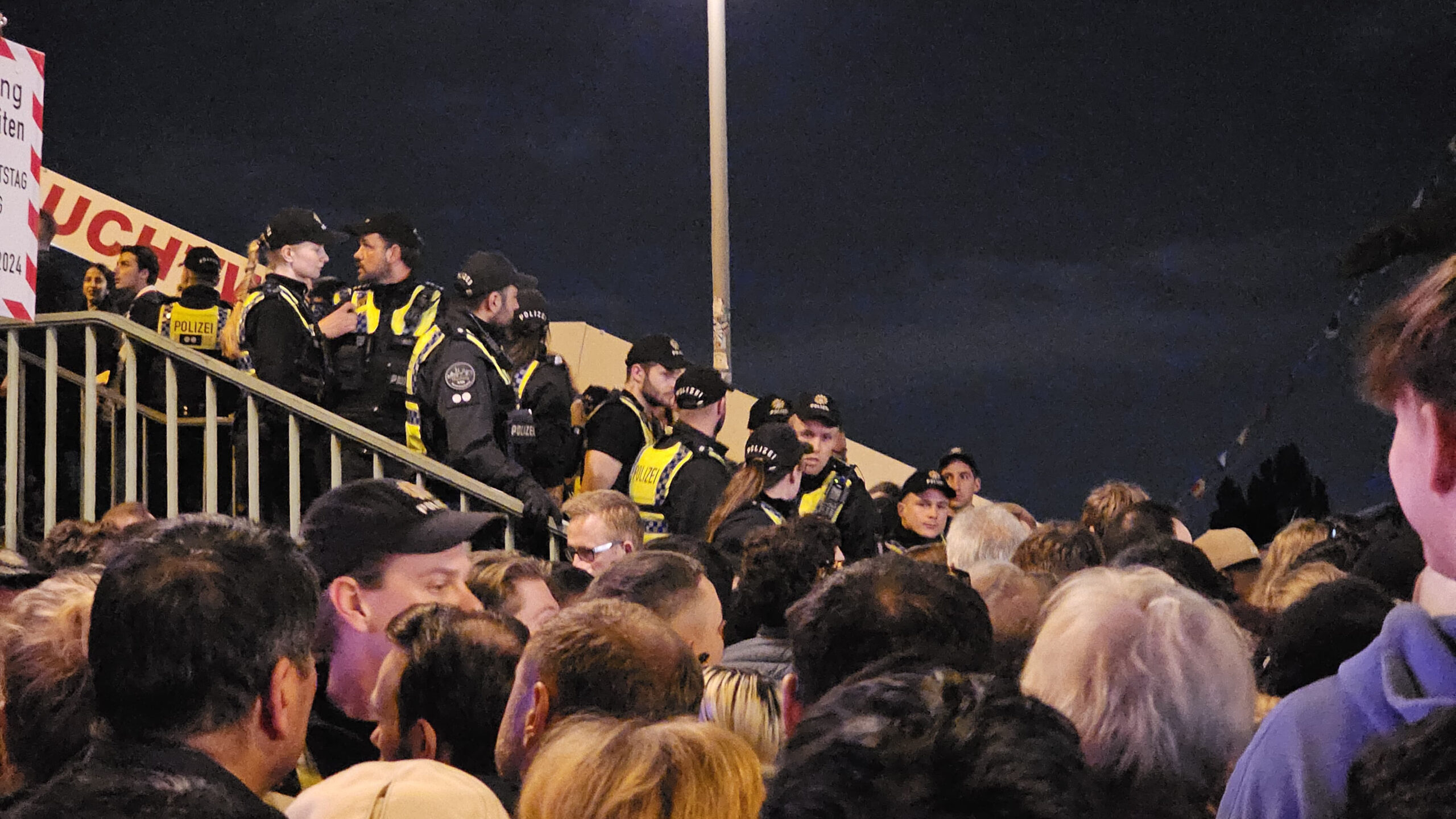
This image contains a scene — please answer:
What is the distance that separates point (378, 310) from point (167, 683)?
5.50 meters

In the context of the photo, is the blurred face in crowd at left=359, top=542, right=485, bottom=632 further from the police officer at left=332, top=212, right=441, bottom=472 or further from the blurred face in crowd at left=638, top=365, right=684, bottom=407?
the blurred face in crowd at left=638, top=365, right=684, bottom=407

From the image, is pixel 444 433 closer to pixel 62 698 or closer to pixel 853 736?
pixel 62 698

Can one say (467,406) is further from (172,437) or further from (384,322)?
(172,437)

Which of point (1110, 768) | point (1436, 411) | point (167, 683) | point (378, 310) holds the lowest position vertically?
point (1110, 768)

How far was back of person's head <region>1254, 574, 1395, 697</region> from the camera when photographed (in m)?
3.33

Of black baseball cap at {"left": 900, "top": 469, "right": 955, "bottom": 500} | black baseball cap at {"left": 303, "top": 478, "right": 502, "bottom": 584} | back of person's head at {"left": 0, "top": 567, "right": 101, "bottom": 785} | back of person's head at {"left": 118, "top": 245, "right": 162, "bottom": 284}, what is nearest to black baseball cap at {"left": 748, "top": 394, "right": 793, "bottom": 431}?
black baseball cap at {"left": 900, "top": 469, "right": 955, "bottom": 500}

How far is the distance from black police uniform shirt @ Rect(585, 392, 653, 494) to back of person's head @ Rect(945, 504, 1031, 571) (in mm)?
2169

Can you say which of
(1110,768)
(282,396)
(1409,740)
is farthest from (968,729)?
(282,396)

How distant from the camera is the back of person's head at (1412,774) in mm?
1188

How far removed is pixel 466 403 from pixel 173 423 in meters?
1.35

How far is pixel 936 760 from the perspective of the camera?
1.45 meters

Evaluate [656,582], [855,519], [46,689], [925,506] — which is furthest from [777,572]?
[925,506]

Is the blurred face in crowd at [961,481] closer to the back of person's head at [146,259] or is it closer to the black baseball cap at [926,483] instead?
the black baseball cap at [926,483]

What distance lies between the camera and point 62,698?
289 centimetres
